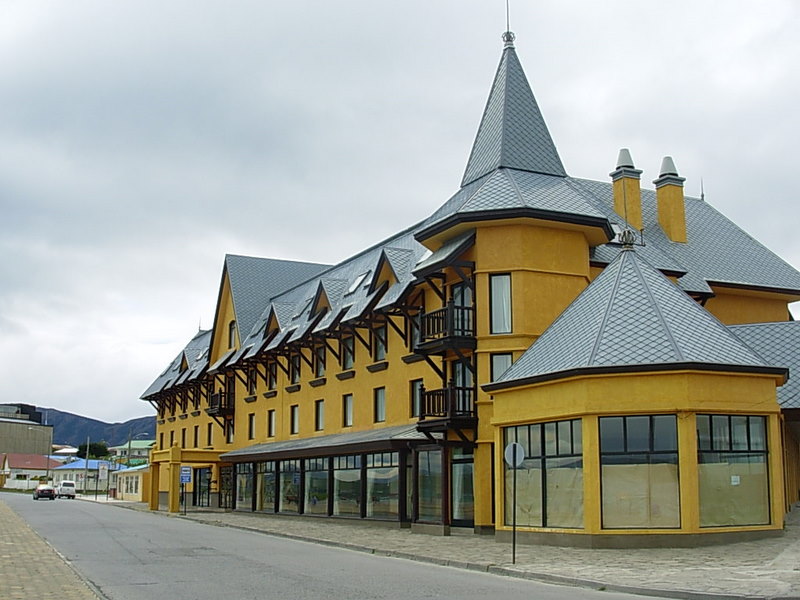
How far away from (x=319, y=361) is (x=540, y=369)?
20.0m

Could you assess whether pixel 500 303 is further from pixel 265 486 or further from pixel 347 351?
pixel 265 486

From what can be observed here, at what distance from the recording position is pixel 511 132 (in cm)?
3120

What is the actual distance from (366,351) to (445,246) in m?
9.50

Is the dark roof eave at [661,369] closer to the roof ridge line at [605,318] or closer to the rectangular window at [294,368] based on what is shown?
the roof ridge line at [605,318]

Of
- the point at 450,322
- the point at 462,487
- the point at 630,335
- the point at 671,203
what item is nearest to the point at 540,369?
the point at 630,335

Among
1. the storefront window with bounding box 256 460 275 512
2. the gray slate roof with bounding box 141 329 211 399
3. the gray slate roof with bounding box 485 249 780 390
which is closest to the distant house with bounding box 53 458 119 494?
the gray slate roof with bounding box 141 329 211 399

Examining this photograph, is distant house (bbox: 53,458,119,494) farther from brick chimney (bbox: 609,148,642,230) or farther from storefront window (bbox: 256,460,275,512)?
brick chimney (bbox: 609,148,642,230)

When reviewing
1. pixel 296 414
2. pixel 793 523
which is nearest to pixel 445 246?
pixel 793 523

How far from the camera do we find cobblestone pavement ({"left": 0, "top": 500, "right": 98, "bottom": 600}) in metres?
13.9

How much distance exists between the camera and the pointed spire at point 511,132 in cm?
3089

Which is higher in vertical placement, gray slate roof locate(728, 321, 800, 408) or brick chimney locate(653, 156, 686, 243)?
brick chimney locate(653, 156, 686, 243)

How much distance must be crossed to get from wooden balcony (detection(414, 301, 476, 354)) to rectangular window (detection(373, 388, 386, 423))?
725 cm

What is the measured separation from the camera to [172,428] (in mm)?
68312

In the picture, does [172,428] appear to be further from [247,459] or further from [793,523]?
[793,523]
